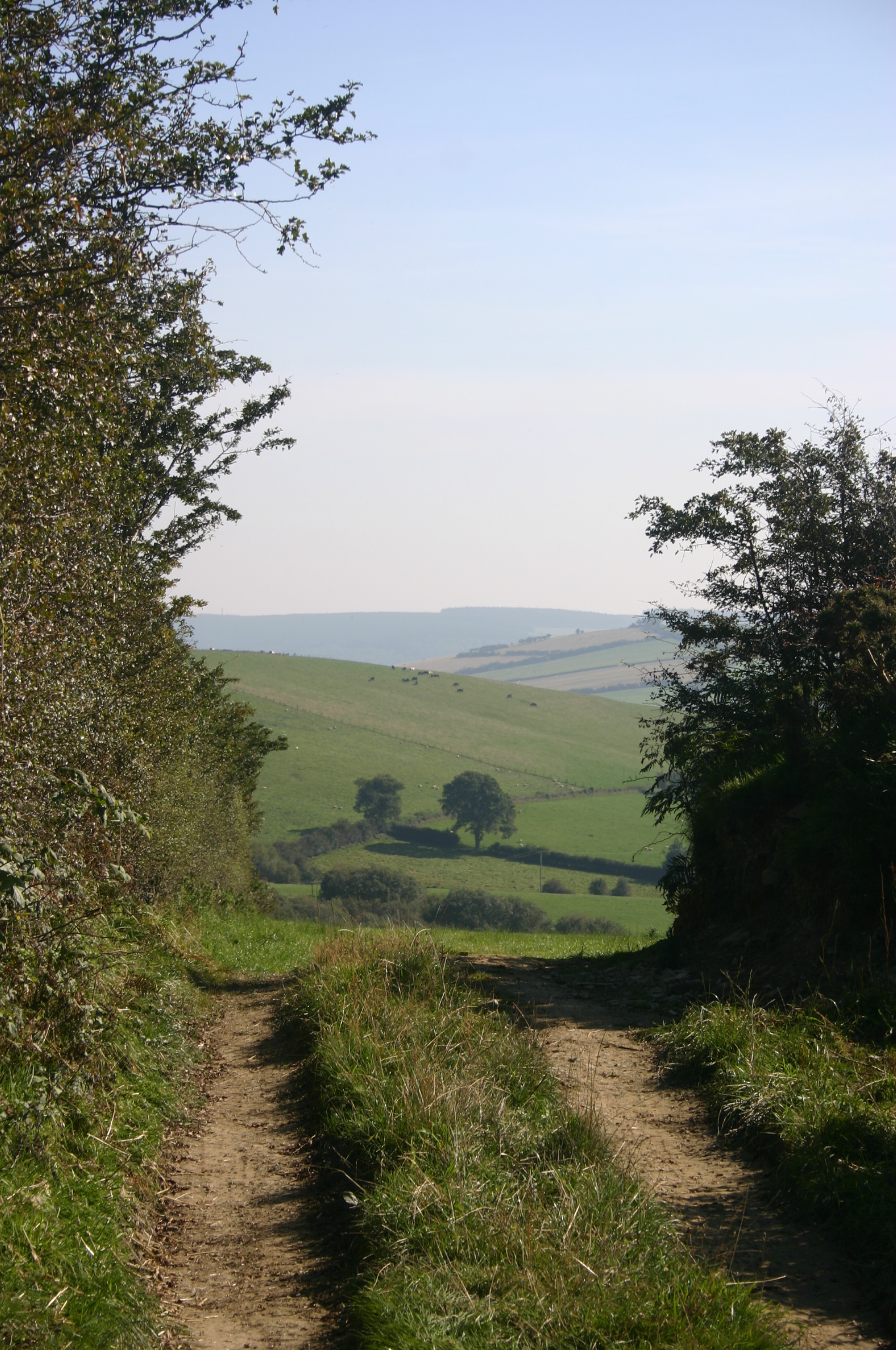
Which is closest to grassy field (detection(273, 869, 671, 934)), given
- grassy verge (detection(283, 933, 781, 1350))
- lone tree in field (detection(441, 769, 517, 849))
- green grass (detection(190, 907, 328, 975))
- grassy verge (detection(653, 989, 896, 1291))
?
lone tree in field (detection(441, 769, 517, 849))

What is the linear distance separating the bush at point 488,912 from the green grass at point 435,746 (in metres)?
25.6

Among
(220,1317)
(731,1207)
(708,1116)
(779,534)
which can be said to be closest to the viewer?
(220,1317)

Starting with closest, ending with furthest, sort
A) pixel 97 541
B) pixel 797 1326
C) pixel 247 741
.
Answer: pixel 797 1326 → pixel 97 541 → pixel 247 741

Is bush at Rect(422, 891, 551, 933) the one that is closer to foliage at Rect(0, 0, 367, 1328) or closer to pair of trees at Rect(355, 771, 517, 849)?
pair of trees at Rect(355, 771, 517, 849)

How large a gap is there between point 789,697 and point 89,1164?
10355mm

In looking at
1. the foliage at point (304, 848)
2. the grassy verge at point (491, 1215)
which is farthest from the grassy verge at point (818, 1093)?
the foliage at point (304, 848)

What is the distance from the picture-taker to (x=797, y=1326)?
13.2 ft

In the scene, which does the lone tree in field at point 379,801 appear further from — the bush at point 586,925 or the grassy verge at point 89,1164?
the grassy verge at point 89,1164

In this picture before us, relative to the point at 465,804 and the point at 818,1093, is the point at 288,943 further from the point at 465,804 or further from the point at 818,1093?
the point at 465,804

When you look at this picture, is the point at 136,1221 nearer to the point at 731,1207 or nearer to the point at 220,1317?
the point at 220,1317

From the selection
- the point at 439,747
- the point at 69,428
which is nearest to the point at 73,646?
the point at 69,428

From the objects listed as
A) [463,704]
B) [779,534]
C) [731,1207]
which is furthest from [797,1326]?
[463,704]

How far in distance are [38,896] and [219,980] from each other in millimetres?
8282

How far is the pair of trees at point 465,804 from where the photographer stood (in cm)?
9162
